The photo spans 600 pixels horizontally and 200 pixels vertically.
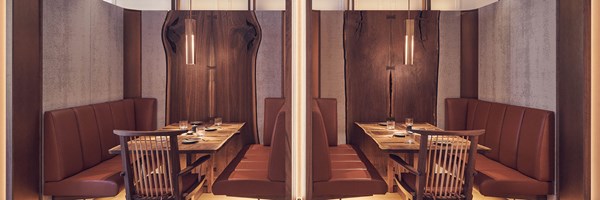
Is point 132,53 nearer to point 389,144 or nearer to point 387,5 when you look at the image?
point 387,5

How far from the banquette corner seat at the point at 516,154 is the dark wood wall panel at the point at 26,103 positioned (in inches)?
120

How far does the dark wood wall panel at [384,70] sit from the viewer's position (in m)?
4.31

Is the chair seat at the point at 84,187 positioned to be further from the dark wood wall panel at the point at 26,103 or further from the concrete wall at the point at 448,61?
the concrete wall at the point at 448,61

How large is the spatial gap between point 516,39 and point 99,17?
11.8ft

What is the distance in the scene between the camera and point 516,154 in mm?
3170

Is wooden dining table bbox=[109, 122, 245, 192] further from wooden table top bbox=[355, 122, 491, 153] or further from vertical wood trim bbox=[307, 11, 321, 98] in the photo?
wooden table top bbox=[355, 122, 491, 153]

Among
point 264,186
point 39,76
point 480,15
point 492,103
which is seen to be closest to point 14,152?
point 39,76

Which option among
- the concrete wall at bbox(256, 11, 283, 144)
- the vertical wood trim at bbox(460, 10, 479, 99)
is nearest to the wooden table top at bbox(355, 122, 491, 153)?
the vertical wood trim at bbox(460, 10, 479, 99)

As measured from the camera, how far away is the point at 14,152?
2.64 m

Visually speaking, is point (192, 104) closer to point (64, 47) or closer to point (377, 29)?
point (64, 47)

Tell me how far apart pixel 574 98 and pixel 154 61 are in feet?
12.0

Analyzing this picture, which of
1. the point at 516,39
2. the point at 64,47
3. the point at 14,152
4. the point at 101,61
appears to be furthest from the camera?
the point at 101,61

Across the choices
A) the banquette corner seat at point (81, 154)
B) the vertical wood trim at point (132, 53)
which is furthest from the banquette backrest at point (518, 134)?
the vertical wood trim at point (132, 53)

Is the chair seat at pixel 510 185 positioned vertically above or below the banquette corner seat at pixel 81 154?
below
